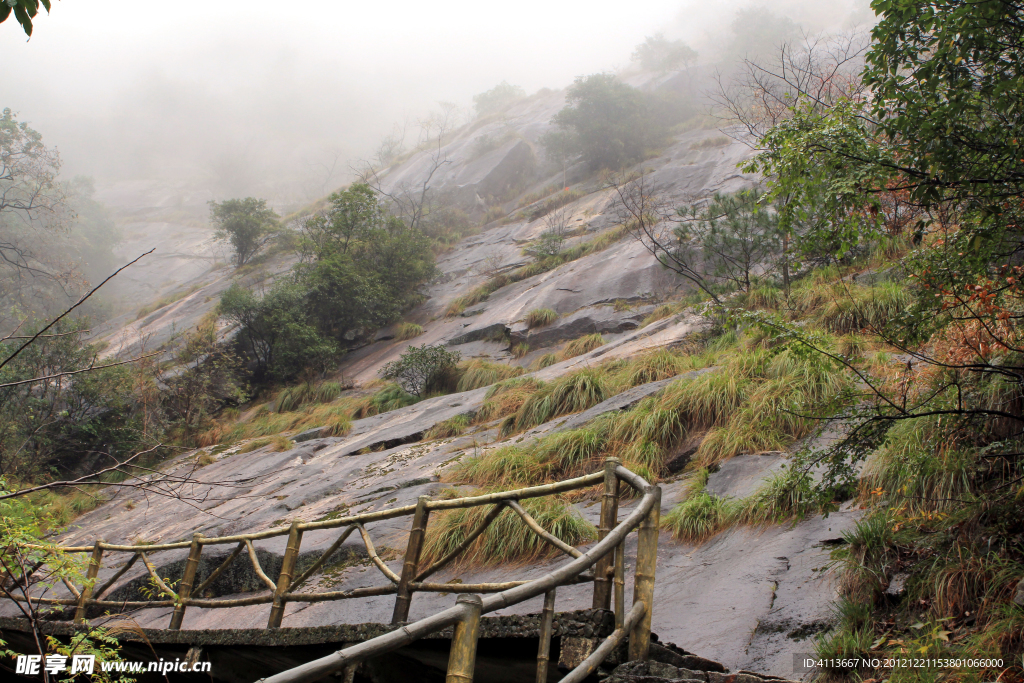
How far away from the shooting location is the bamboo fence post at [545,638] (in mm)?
2223

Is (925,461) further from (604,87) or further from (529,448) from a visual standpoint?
(604,87)

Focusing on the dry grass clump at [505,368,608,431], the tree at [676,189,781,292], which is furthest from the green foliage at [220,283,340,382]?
the tree at [676,189,781,292]

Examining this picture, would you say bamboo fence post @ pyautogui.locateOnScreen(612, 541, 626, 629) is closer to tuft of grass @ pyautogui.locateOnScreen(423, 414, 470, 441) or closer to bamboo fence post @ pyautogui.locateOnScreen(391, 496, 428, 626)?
bamboo fence post @ pyautogui.locateOnScreen(391, 496, 428, 626)

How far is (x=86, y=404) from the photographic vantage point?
14.2m

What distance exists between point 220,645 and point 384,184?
3538 centimetres

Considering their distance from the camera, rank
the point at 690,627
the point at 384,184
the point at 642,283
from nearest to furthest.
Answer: the point at 690,627 < the point at 642,283 < the point at 384,184

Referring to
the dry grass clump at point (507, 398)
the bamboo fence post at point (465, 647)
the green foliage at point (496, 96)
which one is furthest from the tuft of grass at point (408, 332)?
the green foliage at point (496, 96)

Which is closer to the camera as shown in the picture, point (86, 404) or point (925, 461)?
point (925, 461)

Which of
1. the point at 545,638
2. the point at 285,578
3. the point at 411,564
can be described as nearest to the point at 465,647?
the point at 545,638

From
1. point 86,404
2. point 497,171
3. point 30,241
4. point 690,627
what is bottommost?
point 690,627

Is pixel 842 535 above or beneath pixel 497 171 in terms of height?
beneath

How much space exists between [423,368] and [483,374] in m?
1.58

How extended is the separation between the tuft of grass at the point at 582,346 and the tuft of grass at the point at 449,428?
3.92m

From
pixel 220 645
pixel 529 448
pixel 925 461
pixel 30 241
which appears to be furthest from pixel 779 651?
pixel 30 241
